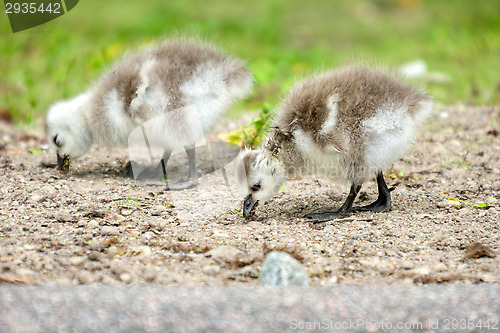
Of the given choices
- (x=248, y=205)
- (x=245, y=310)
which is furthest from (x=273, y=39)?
(x=245, y=310)

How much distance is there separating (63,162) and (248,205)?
6.32 ft

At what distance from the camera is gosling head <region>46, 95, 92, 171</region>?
505 cm

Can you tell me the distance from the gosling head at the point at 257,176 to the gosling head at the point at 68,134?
1751mm

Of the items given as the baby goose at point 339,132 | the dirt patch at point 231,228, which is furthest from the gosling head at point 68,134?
the baby goose at point 339,132

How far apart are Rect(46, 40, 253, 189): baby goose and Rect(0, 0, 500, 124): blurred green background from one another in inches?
65.5

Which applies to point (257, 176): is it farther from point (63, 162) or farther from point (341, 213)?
point (63, 162)

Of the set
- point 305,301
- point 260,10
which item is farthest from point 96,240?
point 260,10

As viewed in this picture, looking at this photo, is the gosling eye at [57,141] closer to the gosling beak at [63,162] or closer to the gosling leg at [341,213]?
the gosling beak at [63,162]

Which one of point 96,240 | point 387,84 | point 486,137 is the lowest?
point 486,137

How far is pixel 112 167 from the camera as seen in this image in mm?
5289

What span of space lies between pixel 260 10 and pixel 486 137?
6.96 m

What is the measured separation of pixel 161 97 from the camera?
4.57m

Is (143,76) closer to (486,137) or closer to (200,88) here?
(200,88)

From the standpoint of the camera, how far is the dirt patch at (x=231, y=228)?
10.1ft
